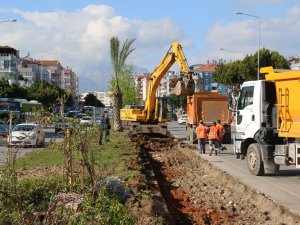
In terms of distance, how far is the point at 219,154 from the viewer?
2505 centimetres

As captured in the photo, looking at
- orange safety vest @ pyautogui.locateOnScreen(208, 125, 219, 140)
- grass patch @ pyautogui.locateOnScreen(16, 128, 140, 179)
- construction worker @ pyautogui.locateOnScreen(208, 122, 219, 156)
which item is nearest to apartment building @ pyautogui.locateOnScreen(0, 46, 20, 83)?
construction worker @ pyautogui.locateOnScreen(208, 122, 219, 156)

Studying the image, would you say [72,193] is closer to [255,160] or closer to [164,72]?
[255,160]

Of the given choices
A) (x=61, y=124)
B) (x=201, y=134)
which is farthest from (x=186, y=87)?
(x=61, y=124)

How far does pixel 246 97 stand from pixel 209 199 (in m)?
4.98

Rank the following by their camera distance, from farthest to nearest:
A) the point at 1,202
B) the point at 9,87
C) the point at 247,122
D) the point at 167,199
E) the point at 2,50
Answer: the point at 2,50
the point at 9,87
the point at 247,122
the point at 167,199
the point at 1,202

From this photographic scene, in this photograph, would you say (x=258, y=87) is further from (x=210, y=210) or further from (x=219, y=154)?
(x=219, y=154)

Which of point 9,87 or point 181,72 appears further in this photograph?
point 9,87

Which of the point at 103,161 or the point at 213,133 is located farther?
the point at 213,133

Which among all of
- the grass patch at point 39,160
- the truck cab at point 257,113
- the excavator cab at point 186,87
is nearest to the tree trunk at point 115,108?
the excavator cab at point 186,87

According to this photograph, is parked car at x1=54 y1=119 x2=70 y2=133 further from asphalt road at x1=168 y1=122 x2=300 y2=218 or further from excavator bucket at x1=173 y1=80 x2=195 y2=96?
excavator bucket at x1=173 y1=80 x2=195 y2=96

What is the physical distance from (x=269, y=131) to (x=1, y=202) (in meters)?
10.6

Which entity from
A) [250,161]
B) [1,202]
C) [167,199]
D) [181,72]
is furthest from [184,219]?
[181,72]

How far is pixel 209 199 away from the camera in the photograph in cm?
1368

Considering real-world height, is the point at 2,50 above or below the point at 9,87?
above
